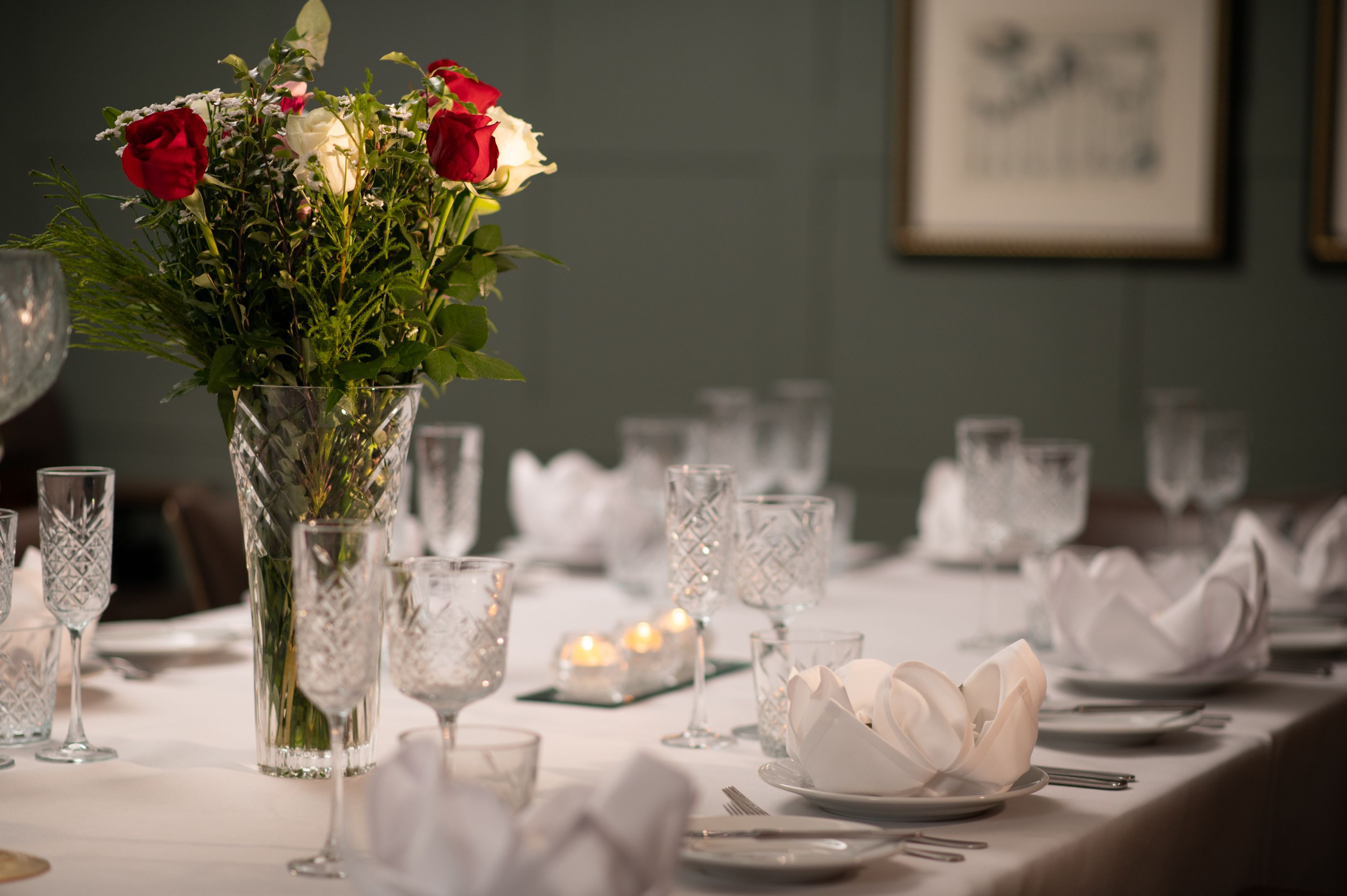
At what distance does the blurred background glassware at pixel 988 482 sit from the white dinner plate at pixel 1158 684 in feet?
1.18

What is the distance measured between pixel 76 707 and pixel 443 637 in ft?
1.72

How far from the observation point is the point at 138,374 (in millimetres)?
4918

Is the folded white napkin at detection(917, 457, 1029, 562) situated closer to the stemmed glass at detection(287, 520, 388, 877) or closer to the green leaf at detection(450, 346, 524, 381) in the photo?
the green leaf at detection(450, 346, 524, 381)

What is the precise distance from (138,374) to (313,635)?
426 cm

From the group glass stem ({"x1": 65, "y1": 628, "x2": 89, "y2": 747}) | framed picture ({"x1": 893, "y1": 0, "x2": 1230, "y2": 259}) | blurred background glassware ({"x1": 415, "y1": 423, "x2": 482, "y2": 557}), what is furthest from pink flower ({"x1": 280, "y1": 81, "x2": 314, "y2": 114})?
framed picture ({"x1": 893, "y1": 0, "x2": 1230, "y2": 259})

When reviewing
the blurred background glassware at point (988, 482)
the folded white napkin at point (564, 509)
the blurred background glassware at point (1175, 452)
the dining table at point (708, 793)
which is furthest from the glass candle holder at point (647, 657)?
the blurred background glassware at point (1175, 452)

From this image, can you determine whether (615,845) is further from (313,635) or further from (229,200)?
(229,200)

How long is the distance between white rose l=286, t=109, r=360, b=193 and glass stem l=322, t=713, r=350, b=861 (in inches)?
17.6

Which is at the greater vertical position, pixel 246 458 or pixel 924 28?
pixel 924 28

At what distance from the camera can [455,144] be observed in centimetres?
118

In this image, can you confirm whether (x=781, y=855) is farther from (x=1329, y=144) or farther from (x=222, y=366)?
(x=1329, y=144)

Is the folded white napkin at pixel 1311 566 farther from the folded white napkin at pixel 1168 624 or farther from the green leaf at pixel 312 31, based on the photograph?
the green leaf at pixel 312 31

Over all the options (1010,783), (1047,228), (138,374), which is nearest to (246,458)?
(1010,783)

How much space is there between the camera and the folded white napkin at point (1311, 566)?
7.07 ft
